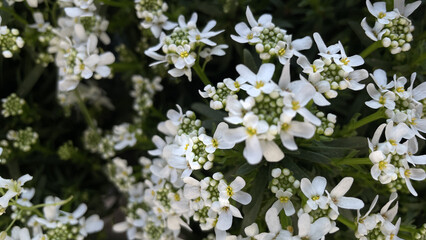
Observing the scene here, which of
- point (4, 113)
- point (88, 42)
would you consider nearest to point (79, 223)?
point (4, 113)

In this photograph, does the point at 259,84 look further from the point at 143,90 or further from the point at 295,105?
the point at 143,90

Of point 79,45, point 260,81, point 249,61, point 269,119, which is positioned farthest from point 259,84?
point 79,45

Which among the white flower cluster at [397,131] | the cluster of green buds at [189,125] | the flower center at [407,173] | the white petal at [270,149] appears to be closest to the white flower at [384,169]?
the white flower cluster at [397,131]

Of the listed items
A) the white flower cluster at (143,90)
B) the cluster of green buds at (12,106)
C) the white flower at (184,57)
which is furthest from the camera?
the white flower cluster at (143,90)

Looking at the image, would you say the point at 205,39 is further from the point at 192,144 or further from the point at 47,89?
the point at 47,89

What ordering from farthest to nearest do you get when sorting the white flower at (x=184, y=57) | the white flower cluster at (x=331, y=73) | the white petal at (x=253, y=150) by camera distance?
the white flower at (x=184, y=57), the white flower cluster at (x=331, y=73), the white petal at (x=253, y=150)

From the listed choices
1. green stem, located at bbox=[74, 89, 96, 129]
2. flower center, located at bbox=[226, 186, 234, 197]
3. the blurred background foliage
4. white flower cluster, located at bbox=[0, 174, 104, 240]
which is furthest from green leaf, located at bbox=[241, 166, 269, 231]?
green stem, located at bbox=[74, 89, 96, 129]

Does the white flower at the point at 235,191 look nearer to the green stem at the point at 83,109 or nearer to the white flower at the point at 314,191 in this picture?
the white flower at the point at 314,191
